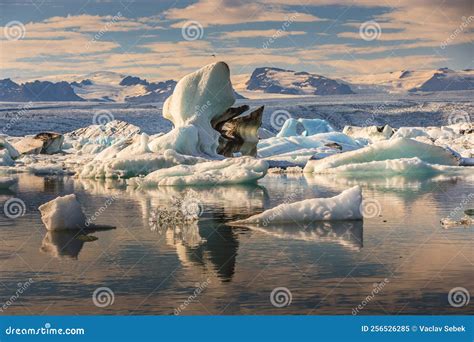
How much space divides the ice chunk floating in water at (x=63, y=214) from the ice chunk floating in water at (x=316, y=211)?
2.49 metres

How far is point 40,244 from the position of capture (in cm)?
1196

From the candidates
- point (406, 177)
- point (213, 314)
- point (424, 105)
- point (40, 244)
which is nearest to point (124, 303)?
point (213, 314)

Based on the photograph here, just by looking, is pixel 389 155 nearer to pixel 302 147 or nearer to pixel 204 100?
pixel 204 100

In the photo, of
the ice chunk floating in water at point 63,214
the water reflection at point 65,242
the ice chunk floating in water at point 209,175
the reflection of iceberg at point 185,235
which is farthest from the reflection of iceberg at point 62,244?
the ice chunk floating in water at point 209,175

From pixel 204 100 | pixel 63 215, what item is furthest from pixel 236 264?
pixel 204 100

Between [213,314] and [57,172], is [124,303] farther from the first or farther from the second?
[57,172]

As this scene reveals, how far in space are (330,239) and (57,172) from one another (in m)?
19.6

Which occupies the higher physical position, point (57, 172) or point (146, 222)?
point (146, 222)

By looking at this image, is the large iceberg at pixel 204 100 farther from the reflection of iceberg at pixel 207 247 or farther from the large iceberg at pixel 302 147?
the reflection of iceberg at pixel 207 247

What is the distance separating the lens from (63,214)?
12867 millimetres

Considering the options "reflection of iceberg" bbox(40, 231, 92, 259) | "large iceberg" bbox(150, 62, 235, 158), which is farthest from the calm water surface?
"large iceberg" bbox(150, 62, 235, 158)

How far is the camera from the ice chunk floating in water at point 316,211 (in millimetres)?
13461

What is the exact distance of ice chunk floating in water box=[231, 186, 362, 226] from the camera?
1346 centimetres

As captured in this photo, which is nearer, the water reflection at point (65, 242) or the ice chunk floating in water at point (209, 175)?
the water reflection at point (65, 242)
